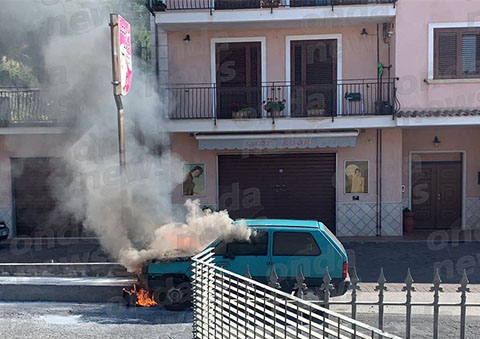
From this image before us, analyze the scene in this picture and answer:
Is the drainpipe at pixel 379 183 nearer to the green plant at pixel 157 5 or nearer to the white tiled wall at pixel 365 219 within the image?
the white tiled wall at pixel 365 219

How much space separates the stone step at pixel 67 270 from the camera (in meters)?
8.23

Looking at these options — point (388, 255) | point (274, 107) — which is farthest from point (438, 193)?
point (274, 107)

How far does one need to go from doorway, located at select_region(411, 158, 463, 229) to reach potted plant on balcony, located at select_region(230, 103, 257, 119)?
17.1ft

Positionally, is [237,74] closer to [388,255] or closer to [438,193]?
[388,255]

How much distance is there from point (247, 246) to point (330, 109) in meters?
6.54

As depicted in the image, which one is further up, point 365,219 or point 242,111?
point 242,111

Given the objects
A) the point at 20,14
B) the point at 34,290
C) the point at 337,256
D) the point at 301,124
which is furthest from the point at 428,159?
the point at 20,14

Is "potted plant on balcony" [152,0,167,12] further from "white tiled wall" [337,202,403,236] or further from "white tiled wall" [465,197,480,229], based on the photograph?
"white tiled wall" [465,197,480,229]

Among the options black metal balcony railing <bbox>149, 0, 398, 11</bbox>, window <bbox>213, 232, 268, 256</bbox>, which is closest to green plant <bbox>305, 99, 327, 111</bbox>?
black metal balcony railing <bbox>149, 0, 398, 11</bbox>

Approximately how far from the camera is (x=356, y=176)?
13039 mm

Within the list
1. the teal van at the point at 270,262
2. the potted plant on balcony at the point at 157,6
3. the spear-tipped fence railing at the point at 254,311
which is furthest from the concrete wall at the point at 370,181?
the spear-tipped fence railing at the point at 254,311

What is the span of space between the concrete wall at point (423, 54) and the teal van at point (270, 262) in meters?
6.45

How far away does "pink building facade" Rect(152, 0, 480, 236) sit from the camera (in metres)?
12.0

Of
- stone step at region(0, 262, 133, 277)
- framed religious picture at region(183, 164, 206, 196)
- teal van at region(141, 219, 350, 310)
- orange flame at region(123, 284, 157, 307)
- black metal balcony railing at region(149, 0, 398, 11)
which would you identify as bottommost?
orange flame at region(123, 284, 157, 307)
